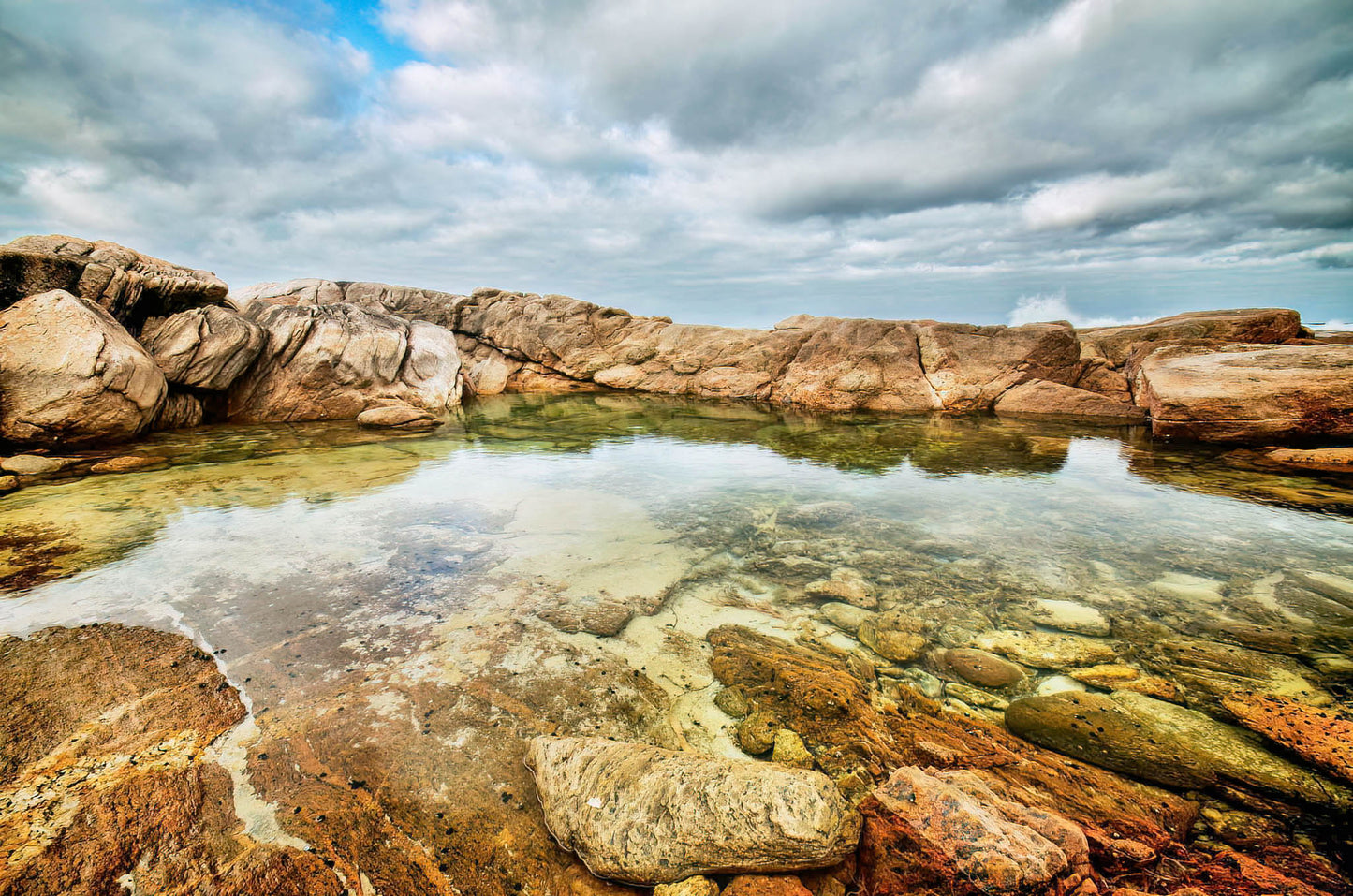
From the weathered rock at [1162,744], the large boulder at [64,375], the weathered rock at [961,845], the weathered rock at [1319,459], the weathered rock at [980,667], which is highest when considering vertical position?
the large boulder at [64,375]

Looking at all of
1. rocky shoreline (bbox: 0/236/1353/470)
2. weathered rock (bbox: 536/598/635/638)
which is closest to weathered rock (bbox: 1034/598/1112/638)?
weathered rock (bbox: 536/598/635/638)

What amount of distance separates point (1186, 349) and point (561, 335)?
73.1ft

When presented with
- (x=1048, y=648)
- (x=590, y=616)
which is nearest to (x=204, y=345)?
(x=590, y=616)

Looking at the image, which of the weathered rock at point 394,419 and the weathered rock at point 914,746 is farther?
the weathered rock at point 394,419

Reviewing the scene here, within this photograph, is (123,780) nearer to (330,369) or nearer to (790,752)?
(790,752)

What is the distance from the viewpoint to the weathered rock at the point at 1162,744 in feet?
8.32

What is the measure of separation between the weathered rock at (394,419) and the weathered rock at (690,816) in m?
13.7

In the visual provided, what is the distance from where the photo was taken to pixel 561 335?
24828mm

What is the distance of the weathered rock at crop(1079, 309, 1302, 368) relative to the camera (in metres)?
14.9

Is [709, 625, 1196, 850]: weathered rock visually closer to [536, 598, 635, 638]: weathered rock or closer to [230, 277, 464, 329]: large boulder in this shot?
[536, 598, 635, 638]: weathered rock

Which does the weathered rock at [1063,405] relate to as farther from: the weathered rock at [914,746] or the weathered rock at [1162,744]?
the weathered rock at [914,746]

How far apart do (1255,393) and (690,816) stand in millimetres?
14529

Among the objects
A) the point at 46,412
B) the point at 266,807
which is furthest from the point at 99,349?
the point at 266,807

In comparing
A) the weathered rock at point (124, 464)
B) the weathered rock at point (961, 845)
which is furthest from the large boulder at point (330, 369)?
the weathered rock at point (961, 845)
